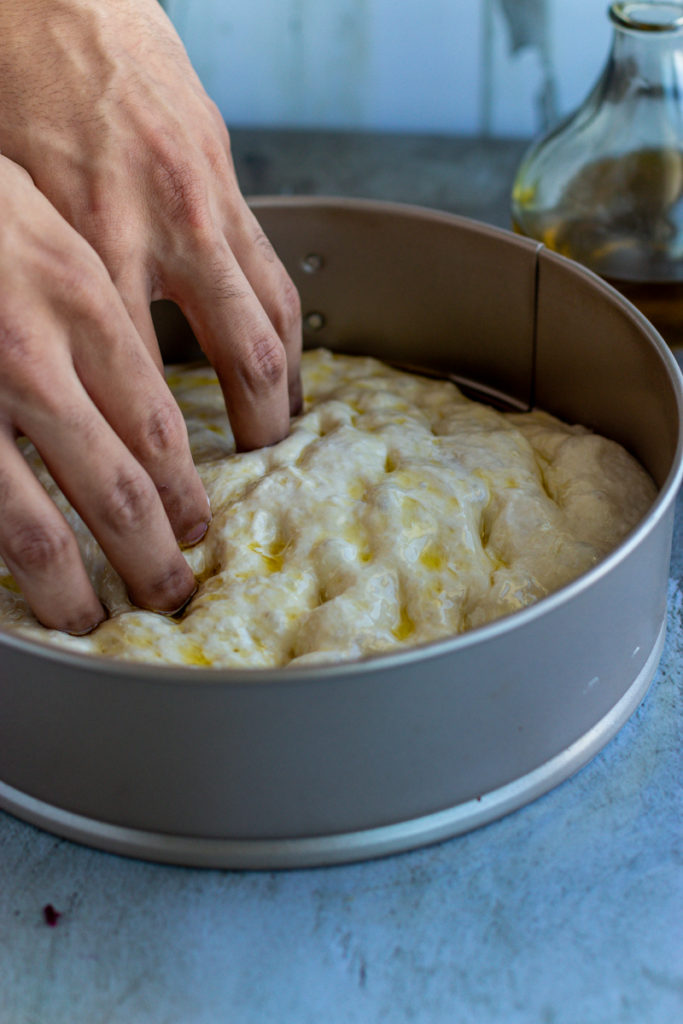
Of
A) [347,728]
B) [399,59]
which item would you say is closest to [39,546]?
[347,728]

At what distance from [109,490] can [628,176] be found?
733 mm

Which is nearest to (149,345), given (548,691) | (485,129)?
(548,691)

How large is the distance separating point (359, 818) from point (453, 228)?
0.54 metres

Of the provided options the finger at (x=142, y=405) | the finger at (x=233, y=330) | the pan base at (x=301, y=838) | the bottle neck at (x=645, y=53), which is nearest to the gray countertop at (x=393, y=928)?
the pan base at (x=301, y=838)

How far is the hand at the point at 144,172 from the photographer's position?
72 centimetres

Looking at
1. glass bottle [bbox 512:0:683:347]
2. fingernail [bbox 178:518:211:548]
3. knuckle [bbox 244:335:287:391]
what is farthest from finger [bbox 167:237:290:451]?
glass bottle [bbox 512:0:683:347]

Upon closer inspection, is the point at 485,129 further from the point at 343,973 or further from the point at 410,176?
the point at 343,973

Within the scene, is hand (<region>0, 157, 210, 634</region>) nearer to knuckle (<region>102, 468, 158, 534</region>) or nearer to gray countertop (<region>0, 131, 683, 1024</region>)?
knuckle (<region>102, 468, 158, 534</region>)

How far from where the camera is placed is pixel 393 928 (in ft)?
1.92

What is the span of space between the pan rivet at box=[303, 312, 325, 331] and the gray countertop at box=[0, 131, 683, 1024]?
524 mm

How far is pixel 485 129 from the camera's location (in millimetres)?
1640

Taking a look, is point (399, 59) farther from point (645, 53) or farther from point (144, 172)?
point (144, 172)

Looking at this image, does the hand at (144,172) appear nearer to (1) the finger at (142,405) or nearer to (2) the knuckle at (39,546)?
(1) the finger at (142,405)

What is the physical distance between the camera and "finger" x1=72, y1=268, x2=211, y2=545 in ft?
→ 2.14
